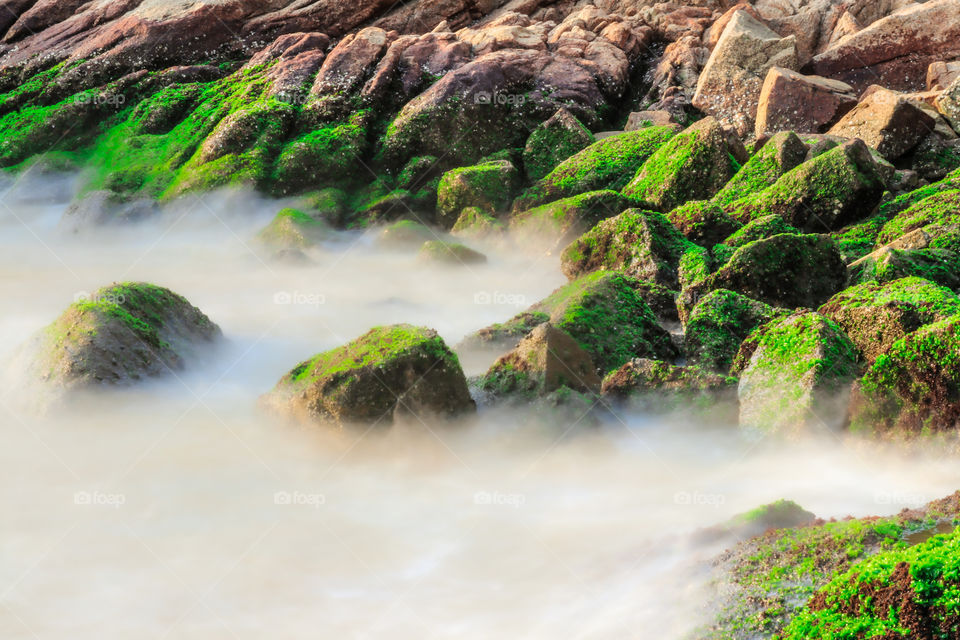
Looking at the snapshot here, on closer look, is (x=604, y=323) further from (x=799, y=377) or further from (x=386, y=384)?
(x=386, y=384)

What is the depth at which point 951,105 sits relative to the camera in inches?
704

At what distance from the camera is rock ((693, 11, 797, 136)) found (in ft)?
68.0

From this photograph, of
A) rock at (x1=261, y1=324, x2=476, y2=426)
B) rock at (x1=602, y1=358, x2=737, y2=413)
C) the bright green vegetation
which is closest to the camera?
the bright green vegetation

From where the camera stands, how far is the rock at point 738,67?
20.7 meters

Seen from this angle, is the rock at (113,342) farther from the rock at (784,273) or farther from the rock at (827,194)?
the rock at (827,194)

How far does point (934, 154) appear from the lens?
54.7 feet

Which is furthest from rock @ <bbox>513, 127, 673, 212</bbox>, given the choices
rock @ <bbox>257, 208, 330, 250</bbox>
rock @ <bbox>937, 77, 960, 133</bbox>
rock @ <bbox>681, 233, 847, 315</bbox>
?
rock @ <bbox>937, 77, 960, 133</bbox>

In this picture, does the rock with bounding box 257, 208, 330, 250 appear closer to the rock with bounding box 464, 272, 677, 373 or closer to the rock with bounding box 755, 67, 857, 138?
the rock with bounding box 464, 272, 677, 373

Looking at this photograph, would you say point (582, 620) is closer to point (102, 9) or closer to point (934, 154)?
point (934, 154)

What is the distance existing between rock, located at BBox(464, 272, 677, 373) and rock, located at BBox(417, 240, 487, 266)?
14.3 ft

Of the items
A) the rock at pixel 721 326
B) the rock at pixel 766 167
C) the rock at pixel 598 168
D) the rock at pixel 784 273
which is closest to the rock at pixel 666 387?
the rock at pixel 721 326

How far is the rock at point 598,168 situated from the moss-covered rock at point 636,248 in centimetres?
330

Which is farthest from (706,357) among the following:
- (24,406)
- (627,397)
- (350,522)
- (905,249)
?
(24,406)

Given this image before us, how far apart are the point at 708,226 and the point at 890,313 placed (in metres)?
5.34
